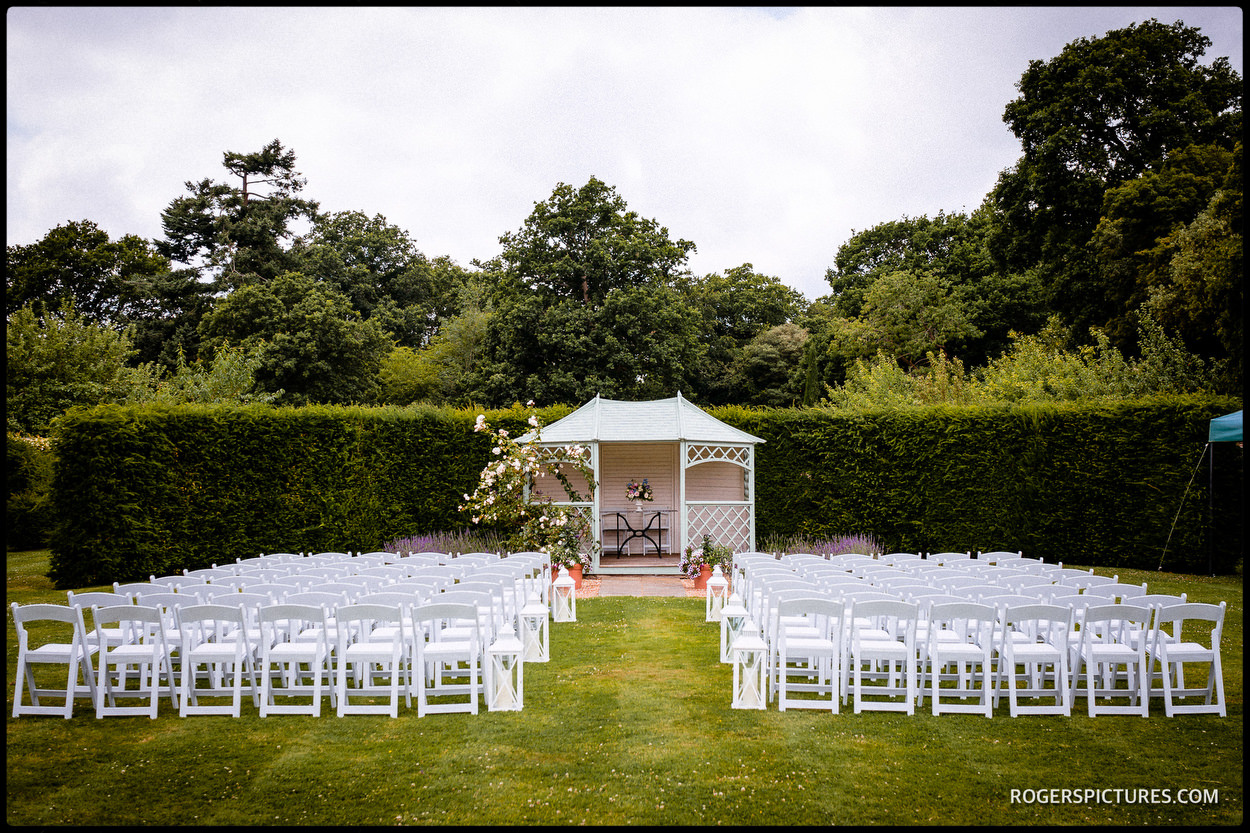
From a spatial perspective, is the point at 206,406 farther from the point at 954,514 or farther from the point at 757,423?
the point at 954,514

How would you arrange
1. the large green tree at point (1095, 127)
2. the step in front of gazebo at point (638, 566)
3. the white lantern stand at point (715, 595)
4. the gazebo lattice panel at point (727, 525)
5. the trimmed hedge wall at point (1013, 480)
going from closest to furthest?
the white lantern stand at point (715, 595) → the trimmed hedge wall at point (1013, 480) → the step in front of gazebo at point (638, 566) → the gazebo lattice panel at point (727, 525) → the large green tree at point (1095, 127)

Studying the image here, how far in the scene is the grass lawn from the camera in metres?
4.26

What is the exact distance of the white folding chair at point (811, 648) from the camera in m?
5.89

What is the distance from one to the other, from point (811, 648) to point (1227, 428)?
10.2m

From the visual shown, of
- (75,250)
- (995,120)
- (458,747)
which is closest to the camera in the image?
(458,747)

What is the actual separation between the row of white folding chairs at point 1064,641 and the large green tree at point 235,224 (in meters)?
27.8

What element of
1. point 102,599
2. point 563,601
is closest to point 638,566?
point 563,601

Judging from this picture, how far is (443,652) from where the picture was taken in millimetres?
6000

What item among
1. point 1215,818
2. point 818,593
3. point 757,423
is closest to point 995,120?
point 757,423

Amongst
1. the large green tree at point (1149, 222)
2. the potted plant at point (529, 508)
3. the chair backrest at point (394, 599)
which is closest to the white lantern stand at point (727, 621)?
the chair backrest at point (394, 599)

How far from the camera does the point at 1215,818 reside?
165 inches

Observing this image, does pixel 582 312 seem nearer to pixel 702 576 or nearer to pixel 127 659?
pixel 702 576

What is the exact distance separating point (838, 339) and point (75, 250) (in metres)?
31.6

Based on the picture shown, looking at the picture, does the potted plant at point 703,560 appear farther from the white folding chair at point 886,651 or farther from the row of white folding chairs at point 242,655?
the row of white folding chairs at point 242,655
